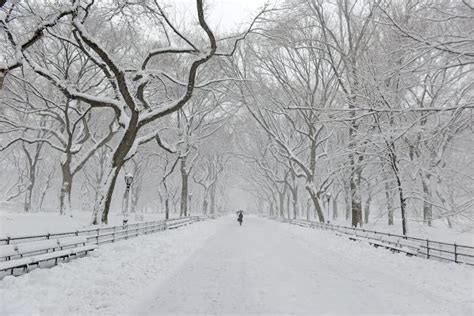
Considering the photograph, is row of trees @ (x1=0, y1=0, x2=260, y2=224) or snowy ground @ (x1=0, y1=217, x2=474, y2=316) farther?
row of trees @ (x1=0, y1=0, x2=260, y2=224)

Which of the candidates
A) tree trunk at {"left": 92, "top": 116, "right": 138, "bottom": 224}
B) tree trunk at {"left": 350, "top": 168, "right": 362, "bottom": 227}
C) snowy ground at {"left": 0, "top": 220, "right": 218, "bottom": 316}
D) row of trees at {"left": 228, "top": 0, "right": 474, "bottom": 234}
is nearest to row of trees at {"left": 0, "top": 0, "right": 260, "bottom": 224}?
tree trunk at {"left": 92, "top": 116, "right": 138, "bottom": 224}

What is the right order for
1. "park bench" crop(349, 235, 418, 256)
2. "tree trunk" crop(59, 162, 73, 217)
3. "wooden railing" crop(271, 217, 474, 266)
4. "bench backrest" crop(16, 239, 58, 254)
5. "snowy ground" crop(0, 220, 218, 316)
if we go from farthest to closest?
"tree trunk" crop(59, 162, 73, 217), "park bench" crop(349, 235, 418, 256), "wooden railing" crop(271, 217, 474, 266), "bench backrest" crop(16, 239, 58, 254), "snowy ground" crop(0, 220, 218, 316)

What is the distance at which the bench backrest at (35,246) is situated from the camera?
8854 mm

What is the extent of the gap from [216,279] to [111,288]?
8.78ft

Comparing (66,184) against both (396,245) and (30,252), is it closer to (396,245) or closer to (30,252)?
(30,252)

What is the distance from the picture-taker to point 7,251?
8.31m

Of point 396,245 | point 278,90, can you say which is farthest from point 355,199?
point 278,90

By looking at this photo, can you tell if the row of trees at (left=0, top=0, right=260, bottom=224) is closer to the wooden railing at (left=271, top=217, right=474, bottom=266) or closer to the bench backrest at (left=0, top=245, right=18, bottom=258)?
the bench backrest at (left=0, top=245, right=18, bottom=258)

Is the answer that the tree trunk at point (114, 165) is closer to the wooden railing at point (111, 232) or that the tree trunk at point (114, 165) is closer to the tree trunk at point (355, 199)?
the wooden railing at point (111, 232)

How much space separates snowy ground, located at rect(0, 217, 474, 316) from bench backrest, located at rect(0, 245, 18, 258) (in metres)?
0.80

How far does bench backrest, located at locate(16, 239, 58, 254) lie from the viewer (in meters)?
8.85

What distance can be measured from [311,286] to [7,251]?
23.9 ft

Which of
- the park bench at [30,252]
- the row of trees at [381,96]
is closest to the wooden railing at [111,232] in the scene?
the park bench at [30,252]

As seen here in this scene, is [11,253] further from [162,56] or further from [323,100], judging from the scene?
[323,100]
